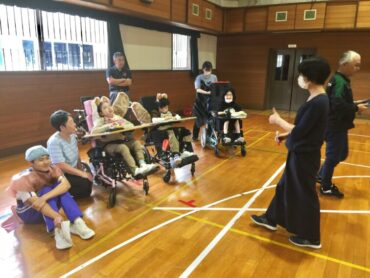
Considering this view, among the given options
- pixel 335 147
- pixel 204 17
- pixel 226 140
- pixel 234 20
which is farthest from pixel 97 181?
pixel 234 20

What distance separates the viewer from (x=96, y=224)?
2.80 metres

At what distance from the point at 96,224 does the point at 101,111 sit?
4.04 ft

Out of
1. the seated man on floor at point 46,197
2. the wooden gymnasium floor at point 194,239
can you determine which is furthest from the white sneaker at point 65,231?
the wooden gymnasium floor at point 194,239

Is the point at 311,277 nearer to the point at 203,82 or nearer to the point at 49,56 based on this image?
the point at 203,82

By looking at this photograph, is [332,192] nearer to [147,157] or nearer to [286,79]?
[147,157]

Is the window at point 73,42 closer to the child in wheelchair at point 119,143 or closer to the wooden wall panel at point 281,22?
the child in wheelchair at point 119,143

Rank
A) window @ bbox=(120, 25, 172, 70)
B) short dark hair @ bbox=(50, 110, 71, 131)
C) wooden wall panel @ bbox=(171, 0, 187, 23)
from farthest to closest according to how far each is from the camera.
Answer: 1. wooden wall panel @ bbox=(171, 0, 187, 23)
2. window @ bbox=(120, 25, 172, 70)
3. short dark hair @ bbox=(50, 110, 71, 131)

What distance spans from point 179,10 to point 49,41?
11.4ft

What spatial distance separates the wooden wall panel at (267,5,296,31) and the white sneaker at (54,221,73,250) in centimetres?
852

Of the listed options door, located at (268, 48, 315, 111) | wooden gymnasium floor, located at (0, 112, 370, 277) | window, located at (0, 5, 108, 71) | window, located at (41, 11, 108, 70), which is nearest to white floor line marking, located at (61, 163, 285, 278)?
wooden gymnasium floor, located at (0, 112, 370, 277)

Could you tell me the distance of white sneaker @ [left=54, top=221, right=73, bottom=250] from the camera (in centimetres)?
241

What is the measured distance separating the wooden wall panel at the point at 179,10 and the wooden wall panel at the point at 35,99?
8.03 ft

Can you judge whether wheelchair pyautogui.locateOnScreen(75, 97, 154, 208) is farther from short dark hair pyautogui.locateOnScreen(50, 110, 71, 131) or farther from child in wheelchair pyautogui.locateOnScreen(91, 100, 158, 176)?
short dark hair pyautogui.locateOnScreen(50, 110, 71, 131)

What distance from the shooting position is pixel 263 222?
276 cm
